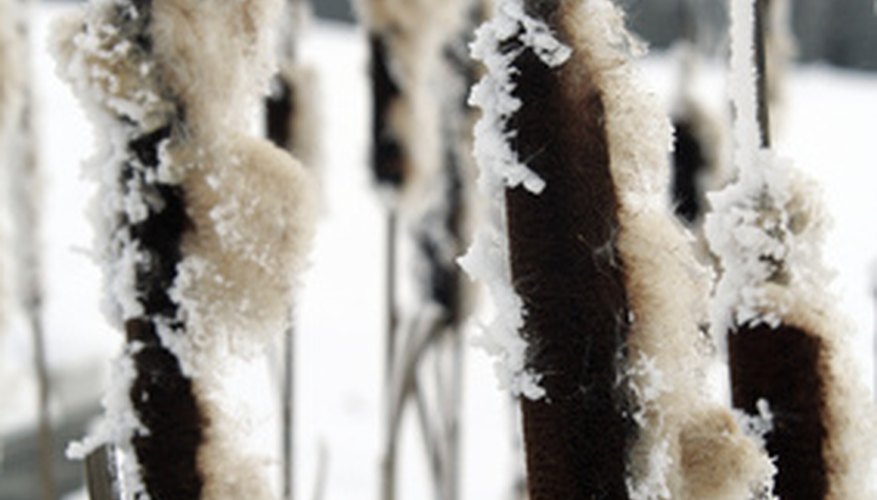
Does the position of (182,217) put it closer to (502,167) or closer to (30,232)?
(502,167)

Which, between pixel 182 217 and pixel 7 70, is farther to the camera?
pixel 7 70

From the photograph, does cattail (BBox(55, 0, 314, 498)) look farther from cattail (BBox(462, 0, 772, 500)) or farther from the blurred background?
the blurred background

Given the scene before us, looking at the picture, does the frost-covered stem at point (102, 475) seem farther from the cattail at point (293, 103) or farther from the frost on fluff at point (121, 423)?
the cattail at point (293, 103)

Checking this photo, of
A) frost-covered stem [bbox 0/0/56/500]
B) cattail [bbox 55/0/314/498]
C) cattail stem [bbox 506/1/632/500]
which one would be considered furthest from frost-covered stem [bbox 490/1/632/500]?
frost-covered stem [bbox 0/0/56/500]

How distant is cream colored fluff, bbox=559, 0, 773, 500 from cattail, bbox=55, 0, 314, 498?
14cm

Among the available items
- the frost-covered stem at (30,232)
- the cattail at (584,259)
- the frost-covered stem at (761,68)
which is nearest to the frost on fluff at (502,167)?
the cattail at (584,259)

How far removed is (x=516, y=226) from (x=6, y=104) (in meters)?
0.72

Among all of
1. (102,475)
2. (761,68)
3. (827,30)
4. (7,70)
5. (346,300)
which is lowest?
(102,475)

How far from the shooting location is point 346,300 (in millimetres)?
3652

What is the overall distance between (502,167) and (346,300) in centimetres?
335

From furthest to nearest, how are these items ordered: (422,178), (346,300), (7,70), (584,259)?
(346,300), (422,178), (7,70), (584,259)

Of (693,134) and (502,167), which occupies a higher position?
(693,134)

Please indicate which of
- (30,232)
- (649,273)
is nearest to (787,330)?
(649,273)

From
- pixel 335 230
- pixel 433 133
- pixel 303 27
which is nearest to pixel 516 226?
pixel 303 27
